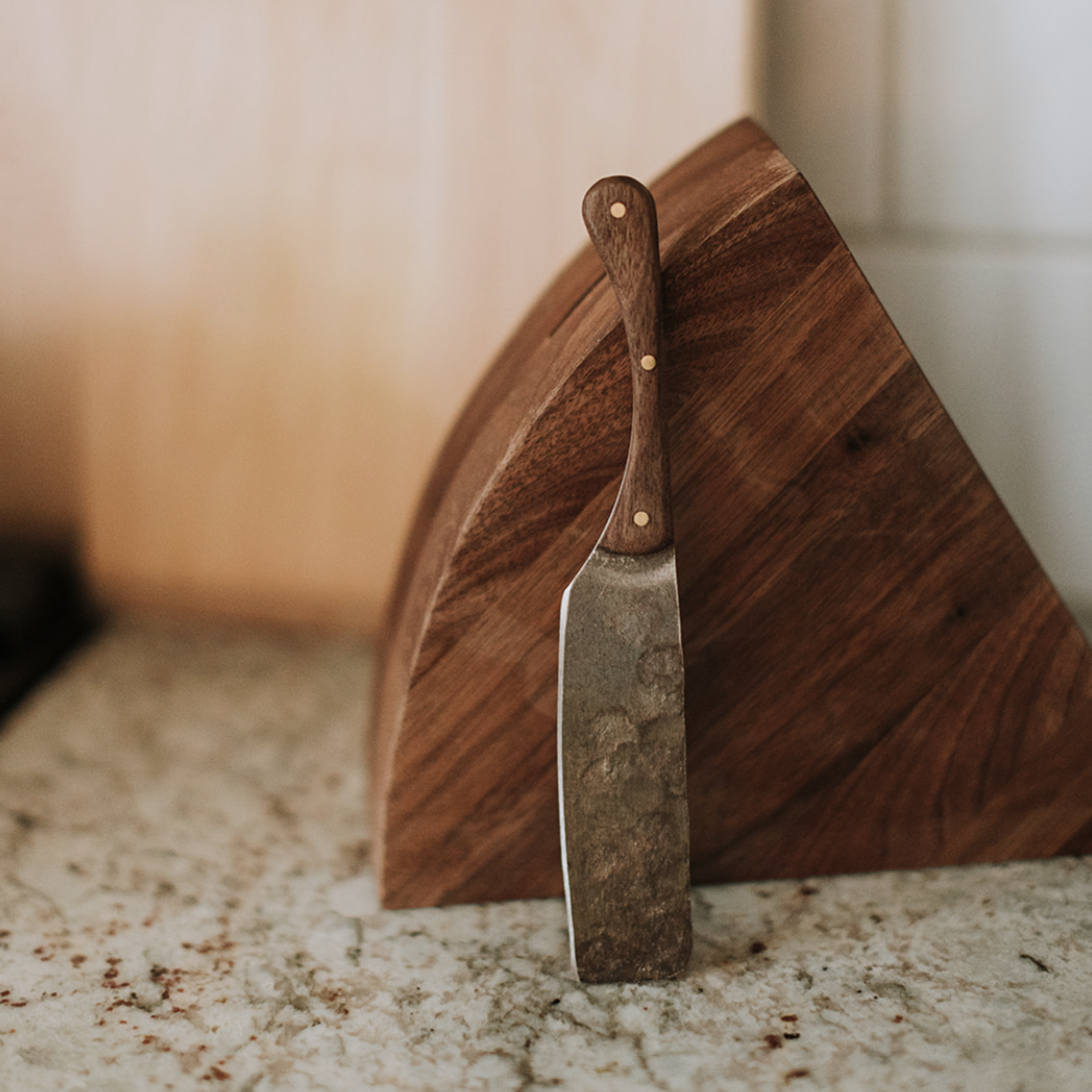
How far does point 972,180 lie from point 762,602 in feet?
1.52

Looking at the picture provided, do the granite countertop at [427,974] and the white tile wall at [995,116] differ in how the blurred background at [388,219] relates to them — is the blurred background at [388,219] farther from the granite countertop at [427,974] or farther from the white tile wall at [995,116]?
the granite countertop at [427,974]

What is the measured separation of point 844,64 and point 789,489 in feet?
1.48

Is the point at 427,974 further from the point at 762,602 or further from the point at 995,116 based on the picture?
the point at 995,116

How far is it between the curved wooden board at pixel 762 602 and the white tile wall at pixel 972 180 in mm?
270

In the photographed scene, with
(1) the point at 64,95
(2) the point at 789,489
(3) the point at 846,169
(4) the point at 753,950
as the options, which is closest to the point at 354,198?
(1) the point at 64,95

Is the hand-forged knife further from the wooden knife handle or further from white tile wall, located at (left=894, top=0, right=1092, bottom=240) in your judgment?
white tile wall, located at (left=894, top=0, right=1092, bottom=240)

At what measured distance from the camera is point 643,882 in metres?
0.46

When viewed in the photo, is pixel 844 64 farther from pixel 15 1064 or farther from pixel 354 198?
pixel 15 1064

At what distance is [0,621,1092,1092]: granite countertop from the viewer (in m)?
0.44

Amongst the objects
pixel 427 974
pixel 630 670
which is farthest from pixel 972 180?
pixel 427 974

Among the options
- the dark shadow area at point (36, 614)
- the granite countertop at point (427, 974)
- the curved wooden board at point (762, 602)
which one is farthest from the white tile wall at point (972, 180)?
the dark shadow area at point (36, 614)

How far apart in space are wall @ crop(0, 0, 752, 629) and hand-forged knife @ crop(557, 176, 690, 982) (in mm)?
381

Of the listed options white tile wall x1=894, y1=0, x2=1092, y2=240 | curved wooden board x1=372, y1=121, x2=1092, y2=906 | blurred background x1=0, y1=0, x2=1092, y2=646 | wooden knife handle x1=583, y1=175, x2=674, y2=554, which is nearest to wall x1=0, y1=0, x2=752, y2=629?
blurred background x1=0, y1=0, x2=1092, y2=646

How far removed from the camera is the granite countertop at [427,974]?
435mm
